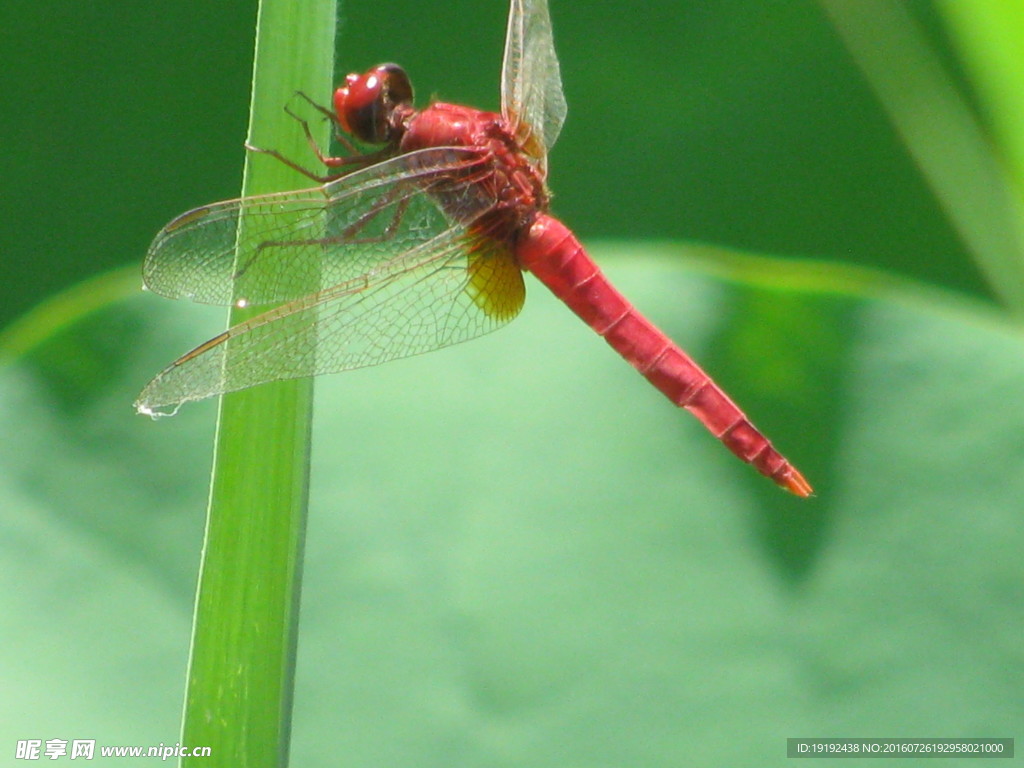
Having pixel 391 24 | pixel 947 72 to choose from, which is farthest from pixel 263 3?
pixel 947 72

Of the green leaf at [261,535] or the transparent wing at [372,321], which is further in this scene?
the transparent wing at [372,321]

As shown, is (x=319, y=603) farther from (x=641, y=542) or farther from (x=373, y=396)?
(x=641, y=542)

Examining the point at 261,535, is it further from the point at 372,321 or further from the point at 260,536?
the point at 372,321

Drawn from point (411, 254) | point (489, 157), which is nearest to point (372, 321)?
point (411, 254)

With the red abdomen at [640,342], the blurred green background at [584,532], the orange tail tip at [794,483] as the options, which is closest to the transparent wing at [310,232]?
the red abdomen at [640,342]

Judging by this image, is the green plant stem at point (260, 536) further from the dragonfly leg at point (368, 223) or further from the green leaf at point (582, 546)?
the green leaf at point (582, 546)

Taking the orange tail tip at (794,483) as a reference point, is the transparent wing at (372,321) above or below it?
above

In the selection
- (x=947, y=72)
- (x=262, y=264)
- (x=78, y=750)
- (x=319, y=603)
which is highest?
(x=947, y=72)
